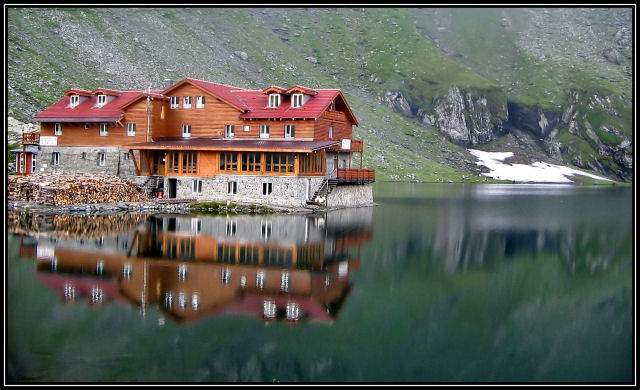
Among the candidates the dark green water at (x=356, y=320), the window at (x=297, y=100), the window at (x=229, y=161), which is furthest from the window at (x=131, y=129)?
the dark green water at (x=356, y=320)

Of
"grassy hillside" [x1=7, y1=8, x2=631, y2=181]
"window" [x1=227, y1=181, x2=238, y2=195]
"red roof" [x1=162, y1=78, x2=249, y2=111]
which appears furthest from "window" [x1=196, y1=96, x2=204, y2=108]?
"grassy hillside" [x1=7, y1=8, x2=631, y2=181]

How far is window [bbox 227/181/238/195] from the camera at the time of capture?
2340 inches

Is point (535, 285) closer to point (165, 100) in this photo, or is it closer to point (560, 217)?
point (560, 217)

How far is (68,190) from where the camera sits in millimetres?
53500

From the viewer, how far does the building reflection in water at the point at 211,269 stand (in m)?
24.5

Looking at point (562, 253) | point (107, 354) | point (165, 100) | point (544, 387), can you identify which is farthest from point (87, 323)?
point (165, 100)

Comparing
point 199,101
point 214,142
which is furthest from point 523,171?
point 214,142

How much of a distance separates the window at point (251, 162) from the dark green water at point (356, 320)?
1872 centimetres

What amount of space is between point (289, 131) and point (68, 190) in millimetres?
19444

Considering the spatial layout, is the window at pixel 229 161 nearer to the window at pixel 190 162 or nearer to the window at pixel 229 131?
the window at pixel 190 162

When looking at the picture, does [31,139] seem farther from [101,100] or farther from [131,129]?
[131,129]

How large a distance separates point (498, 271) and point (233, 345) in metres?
16.6

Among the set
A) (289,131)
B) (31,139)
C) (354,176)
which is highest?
(289,131)

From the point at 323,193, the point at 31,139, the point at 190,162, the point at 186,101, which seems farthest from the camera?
the point at 31,139
